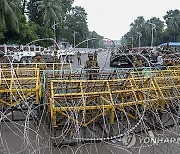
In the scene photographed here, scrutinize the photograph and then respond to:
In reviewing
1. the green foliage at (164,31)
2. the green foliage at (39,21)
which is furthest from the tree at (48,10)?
the green foliage at (164,31)

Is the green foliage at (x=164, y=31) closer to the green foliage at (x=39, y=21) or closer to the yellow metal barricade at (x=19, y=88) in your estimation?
the green foliage at (x=39, y=21)

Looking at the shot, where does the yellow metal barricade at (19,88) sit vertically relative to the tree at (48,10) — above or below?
below

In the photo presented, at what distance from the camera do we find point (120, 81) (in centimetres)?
575

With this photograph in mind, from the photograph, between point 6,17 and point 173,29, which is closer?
point 6,17

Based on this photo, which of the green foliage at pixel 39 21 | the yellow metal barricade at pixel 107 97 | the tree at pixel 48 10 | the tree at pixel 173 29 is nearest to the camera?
the yellow metal barricade at pixel 107 97

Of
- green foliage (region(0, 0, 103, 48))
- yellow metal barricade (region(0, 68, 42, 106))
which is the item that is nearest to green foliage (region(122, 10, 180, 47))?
green foliage (region(0, 0, 103, 48))

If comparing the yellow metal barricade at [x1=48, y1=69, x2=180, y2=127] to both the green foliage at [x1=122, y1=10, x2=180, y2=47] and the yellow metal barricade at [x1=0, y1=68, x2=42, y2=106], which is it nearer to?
the yellow metal barricade at [x1=0, y1=68, x2=42, y2=106]

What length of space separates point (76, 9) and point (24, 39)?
116 ft

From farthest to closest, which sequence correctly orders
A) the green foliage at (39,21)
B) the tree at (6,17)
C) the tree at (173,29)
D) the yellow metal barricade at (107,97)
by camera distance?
the tree at (173,29)
the green foliage at (39,21)
the tree at (6,17)
the yellow metal barricade at (107,97)

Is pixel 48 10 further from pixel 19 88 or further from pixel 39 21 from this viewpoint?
pixel 19 88

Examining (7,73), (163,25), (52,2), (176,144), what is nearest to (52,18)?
(52,2)

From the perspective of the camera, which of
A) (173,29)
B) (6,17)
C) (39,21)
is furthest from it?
(173,29)

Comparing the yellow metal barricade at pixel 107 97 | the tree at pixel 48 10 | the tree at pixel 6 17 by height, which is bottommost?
the yellow metal barricade at pixel 107 97

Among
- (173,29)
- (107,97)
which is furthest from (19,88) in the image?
(173,29)
